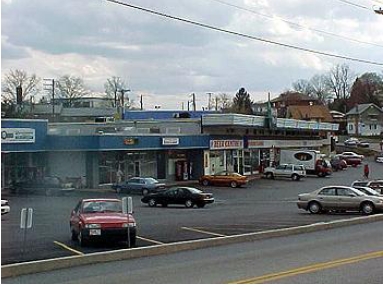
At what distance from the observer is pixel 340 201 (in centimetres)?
3362

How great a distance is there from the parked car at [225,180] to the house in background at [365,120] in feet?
323

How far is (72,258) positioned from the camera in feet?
53.9

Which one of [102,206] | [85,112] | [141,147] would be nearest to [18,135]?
[141,147]

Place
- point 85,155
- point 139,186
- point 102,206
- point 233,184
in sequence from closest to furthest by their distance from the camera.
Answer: point 102,206 → point 139,186 → point 85,155 → point 233,184

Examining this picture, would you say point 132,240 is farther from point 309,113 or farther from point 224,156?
point 309,113

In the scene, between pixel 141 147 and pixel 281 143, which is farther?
pixel 281 143

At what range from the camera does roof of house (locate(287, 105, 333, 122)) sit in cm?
13425

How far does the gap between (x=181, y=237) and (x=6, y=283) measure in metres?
9.08

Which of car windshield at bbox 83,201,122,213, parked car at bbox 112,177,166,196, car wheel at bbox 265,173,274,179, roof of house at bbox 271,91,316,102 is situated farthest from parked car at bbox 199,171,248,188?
roof of house at bbox 271,91,316,102

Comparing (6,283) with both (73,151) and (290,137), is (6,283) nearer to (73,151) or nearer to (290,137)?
(73,151)

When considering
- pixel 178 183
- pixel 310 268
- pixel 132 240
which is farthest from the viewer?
pixel 178 183

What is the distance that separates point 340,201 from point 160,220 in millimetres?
9011

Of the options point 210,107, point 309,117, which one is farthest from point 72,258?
point 210,107

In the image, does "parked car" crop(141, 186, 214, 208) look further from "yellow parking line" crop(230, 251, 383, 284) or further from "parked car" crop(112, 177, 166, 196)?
"yellow parking line" crop(230, 251, 383, 284)
